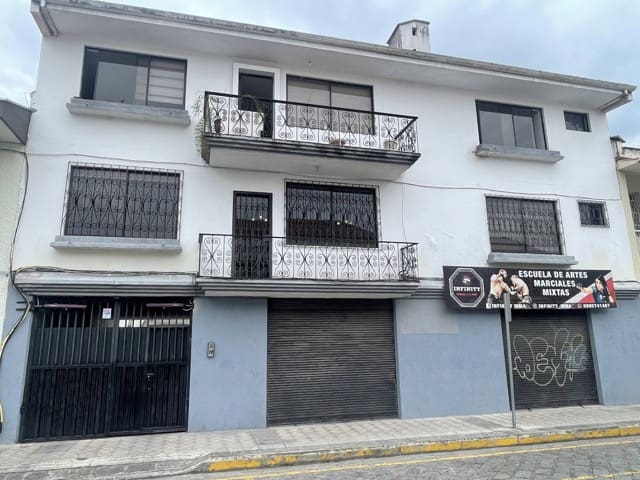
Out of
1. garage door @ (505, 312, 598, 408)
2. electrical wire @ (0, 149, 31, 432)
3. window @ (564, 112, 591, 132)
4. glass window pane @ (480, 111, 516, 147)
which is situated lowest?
garage door @ (505, 312, 598, 408)

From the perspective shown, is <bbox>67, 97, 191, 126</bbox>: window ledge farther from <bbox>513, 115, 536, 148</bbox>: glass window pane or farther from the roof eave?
<bbox>513, 115, 536, 148</bbox>: glass window pane

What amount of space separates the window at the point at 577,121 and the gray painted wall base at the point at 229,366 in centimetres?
1053

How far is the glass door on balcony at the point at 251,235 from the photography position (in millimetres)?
9523

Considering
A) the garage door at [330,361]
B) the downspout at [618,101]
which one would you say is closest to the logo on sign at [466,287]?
the garage door at [330,361]

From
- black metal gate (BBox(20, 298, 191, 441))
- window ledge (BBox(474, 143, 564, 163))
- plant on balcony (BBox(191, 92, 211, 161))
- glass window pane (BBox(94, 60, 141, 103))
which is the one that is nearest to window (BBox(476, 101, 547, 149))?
window ledge (BBox(474, 143, 564, 163))

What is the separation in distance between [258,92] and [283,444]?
311 inches

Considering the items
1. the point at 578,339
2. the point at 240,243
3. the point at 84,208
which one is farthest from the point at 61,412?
the point at 578,339

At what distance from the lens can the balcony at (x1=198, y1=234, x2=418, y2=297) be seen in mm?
9250

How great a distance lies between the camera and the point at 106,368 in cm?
877

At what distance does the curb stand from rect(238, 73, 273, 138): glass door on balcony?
265 inches

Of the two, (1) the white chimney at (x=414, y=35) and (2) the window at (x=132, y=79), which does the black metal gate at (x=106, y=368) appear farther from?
(1) the white chimney at (x=414, y=35)

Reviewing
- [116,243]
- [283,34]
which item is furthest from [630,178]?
[116,243]

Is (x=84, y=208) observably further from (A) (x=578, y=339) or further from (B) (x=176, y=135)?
(A) (x=578, y=339)

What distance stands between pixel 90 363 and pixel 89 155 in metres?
4.27
